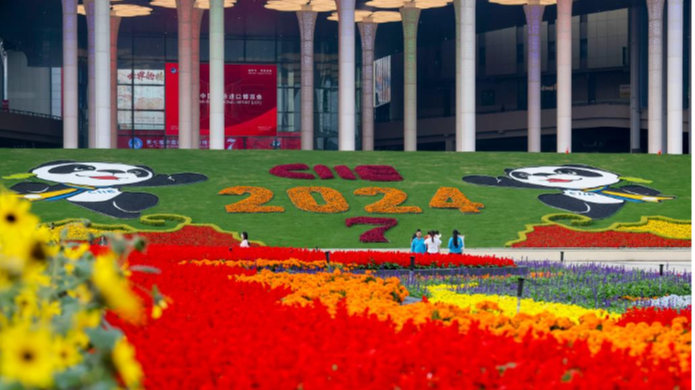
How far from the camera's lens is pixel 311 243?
3136cm

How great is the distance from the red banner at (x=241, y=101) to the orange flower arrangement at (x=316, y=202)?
3781 centimetres

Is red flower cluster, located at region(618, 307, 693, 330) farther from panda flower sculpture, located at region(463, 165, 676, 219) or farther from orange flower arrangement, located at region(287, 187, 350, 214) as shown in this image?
panda flower sculpture, located at region(463, 165, 676, 219)

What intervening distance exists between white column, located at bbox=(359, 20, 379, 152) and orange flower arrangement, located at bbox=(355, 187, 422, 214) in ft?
107

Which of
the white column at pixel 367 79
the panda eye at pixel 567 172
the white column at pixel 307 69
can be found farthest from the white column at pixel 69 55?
the panda eye at pixel 567 172

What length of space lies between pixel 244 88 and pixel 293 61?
4.81 m

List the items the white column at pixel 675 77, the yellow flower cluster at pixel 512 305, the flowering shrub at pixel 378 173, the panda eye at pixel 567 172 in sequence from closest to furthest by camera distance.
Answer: the yellow flower cluster at pixel 512 305
the flowering shrub at pixel 378 173
the panda eye at pixel 567 172
the white column at pixel 675 77

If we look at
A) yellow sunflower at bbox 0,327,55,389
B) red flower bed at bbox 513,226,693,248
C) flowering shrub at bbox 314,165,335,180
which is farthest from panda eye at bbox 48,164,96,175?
yellow sunflower at bbox 0,327,55,389

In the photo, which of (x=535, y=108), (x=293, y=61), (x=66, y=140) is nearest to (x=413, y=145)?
(x=535, y=108)

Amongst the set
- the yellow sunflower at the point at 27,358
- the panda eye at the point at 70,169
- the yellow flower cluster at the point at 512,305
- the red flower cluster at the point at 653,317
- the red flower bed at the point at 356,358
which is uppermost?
the panda eye at the point at 70,169

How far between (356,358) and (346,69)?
4630cm

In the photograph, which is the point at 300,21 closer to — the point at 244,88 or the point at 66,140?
the point at 244,88

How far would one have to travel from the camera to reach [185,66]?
5966cm

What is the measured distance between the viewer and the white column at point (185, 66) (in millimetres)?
59469

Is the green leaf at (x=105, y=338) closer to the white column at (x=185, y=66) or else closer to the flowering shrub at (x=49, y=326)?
the flowering shrub at (x=49, y=326)
